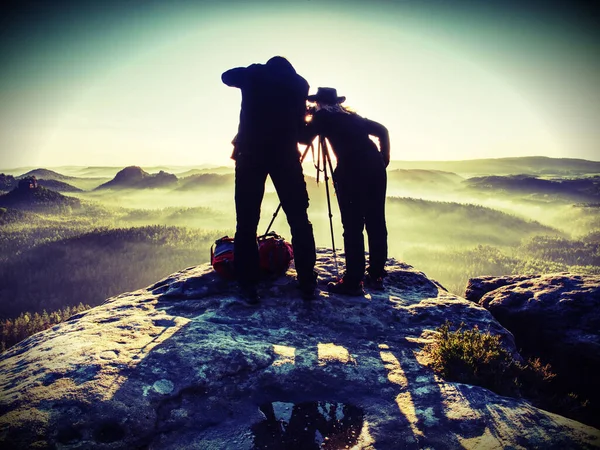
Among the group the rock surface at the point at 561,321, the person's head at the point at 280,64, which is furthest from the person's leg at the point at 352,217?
Result: the rock surface at the point at 561,321

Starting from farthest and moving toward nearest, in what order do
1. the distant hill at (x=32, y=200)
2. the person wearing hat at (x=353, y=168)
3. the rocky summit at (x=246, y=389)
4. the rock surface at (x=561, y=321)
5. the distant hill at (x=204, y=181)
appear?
the distant hill at (x=204, y=181)
the distant hill at (x=32, y=200)
the person wearing hat at (x=353, y=168)
the rock surface at (x=561, y=321)
the rocky summit at (x=246, y=389)

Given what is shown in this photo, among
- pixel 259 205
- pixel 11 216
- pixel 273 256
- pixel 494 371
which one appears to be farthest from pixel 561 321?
pixel 11 216

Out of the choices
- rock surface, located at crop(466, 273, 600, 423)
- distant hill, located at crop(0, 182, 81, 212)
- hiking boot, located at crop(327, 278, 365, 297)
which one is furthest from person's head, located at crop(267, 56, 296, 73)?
distant hill, located at crop(0, 182, 81, 212)

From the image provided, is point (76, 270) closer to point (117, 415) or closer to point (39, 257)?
point (39, 257)

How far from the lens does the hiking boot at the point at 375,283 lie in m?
6.12

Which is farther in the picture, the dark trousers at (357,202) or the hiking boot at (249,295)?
the dark trousers at (357,202)

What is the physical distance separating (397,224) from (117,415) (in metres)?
90.2

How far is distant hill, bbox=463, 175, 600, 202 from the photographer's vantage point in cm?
9711

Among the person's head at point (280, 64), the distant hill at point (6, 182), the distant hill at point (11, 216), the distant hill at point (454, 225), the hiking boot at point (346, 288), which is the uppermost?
the distant hill at point (6, 182)

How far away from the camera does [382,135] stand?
5.64 metres

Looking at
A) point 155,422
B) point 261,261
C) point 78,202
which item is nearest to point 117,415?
point 155,422

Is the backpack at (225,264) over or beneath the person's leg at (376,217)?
beneath

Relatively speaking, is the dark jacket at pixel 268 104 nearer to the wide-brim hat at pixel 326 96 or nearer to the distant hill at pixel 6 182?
the wide-brim hat at pixel 326 96

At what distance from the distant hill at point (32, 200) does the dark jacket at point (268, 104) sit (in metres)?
79.5
